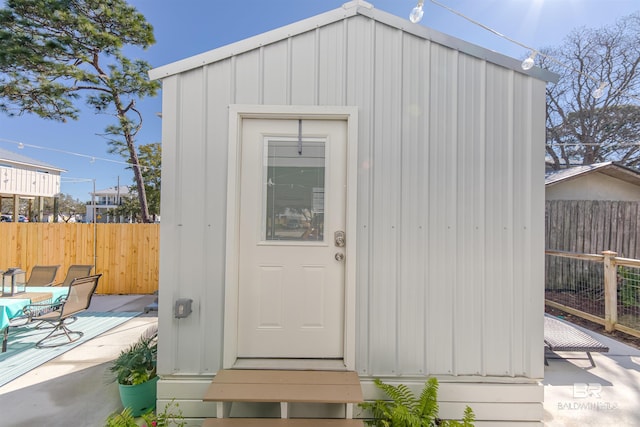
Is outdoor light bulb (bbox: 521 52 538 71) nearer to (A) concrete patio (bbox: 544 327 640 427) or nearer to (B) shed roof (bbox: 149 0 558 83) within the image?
(B) shed roof (bbox: 149 0 558 83)

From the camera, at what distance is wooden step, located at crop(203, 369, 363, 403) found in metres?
1.56

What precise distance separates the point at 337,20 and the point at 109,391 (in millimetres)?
3598

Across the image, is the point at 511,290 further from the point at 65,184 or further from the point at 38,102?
the point at 65,184

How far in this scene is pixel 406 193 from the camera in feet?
6.39

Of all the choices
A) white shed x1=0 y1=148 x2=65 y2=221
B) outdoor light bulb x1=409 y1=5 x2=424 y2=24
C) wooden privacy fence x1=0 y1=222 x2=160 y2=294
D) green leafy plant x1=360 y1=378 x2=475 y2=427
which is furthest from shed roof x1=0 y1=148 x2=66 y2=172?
green leafy plant x1=360 y1=378 x2=475 y2=427

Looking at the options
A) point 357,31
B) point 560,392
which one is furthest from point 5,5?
point 560,392

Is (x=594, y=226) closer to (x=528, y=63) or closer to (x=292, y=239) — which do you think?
(x=528, y=63)

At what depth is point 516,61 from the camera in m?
1.93

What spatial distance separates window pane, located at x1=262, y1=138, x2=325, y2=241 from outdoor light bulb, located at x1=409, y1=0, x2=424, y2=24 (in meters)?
1.18

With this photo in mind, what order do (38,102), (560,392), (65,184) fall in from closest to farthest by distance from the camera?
1. (560,392)
2. (38,102)
3. (65,184)

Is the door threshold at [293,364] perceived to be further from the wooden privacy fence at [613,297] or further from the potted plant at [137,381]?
the wooden privacy fence at [613,297]

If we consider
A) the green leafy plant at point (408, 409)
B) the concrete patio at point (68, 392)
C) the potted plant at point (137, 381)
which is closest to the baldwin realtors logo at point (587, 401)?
the green leafy plant at point (408, 409)

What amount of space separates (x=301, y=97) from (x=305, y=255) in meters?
1.20

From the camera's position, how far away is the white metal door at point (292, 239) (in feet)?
6.52
